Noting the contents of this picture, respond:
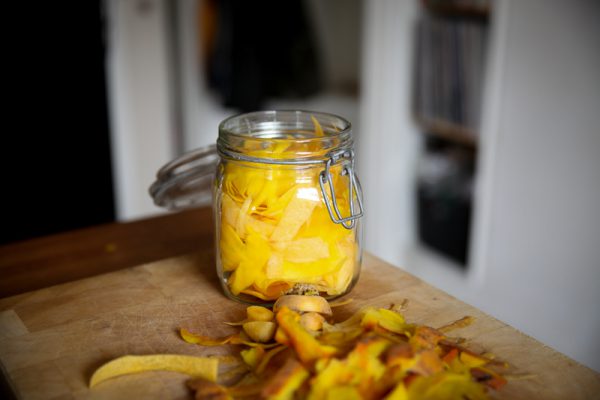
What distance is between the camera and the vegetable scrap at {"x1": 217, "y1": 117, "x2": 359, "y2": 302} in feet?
2.55

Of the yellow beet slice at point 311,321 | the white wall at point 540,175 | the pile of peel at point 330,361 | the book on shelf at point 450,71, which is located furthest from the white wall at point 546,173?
the yellow beet slice at point 311,321

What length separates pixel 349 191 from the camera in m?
0.80

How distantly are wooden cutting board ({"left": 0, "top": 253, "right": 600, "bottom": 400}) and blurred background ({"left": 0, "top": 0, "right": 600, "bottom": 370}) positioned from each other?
1120 millimetres

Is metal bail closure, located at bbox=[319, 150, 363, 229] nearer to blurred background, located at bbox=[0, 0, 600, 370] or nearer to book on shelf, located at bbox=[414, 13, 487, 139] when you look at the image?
blurred background, located at bbox=[0, 0, 600, 370]

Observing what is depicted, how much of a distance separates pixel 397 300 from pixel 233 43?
228cm

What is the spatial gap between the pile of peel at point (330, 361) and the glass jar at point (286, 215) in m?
0.05

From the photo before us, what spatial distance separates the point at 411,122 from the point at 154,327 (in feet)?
6.08

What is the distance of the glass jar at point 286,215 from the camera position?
0.78 m

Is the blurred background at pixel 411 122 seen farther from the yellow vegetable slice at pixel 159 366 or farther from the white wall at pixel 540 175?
the yellow vegetable slice at pixel 159 366

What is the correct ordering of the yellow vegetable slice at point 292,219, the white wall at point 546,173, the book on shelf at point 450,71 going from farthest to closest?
the book on shelf at point 450,71 → the white wall at point 546,173 → the yellow vegetable slice at point 292,219

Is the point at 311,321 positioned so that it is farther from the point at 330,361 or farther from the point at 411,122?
the point at 411,122

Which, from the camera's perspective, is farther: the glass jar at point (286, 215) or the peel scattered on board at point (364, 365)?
the glass jar at point (286, 215)

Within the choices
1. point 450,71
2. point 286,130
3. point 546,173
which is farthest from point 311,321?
point 450,71

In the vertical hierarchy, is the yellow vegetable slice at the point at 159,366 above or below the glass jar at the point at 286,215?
below
